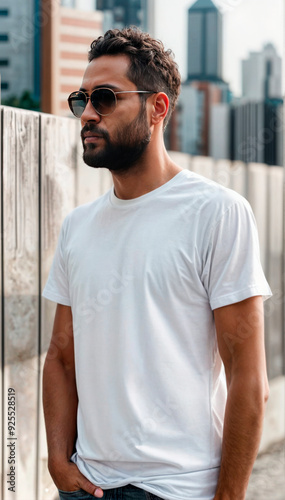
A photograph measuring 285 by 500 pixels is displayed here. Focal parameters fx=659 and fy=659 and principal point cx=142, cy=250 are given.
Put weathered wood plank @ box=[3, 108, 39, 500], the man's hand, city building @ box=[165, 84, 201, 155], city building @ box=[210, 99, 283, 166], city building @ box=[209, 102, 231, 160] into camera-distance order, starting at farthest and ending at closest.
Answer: city building @ box=[165, 84, 201, 155], city building @ box=[209, 102, 231, 160], city building @ box=[210, 99, 283, 166], weathered wood plank @ box=[3, 108, 39, 500], the man's hand

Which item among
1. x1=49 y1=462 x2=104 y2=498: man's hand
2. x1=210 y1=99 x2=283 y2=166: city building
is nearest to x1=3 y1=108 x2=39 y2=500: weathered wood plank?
x1=49 y1=462 x2=104 y2=498: man's hand

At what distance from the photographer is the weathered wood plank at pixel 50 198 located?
2934 mm

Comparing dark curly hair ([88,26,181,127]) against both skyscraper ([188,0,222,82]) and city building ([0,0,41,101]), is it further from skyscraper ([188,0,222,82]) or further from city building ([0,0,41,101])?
skyscraper ([188,0,222,82])

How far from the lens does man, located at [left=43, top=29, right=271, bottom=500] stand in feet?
5.51

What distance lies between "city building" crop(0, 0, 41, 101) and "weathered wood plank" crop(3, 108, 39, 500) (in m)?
3.08

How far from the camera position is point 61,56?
Answer: 203 inches

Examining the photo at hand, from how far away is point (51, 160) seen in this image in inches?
118

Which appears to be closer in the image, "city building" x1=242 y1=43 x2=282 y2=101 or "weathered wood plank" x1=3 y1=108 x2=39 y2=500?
"weathered wood plank" x1=3 y1=108 x2=39 y2=500

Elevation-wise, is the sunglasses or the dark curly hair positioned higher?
the dark curly hair

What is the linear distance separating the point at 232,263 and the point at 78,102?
697mm

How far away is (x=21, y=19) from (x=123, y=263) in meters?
4.68

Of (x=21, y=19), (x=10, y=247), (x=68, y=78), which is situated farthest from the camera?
(x=21, y=19)

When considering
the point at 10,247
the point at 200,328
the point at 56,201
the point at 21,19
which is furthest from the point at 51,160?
the point at 21,19

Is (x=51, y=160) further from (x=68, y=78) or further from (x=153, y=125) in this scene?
(x=68, y=78)
